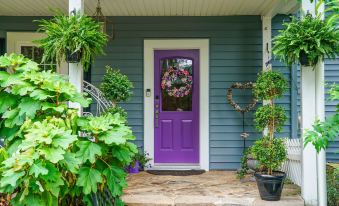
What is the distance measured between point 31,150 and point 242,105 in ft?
12.6

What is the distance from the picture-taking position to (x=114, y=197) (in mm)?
3631

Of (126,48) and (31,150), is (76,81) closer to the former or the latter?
(31,150)

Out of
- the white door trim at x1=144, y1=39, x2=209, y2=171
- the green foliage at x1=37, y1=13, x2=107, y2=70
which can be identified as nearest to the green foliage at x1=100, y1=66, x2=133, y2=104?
the green foliage at x1=37, y1=13, x2=107, y2=70

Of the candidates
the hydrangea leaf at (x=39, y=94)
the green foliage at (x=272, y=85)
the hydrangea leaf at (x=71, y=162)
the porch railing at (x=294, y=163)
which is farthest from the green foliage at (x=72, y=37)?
the porch railing at (x=294, y=163)

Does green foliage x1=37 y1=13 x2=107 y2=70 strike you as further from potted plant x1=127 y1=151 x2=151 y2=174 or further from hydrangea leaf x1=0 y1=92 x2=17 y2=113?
potted plant x1=127 y1=151 x2=151 y2=174

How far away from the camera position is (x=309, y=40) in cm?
375

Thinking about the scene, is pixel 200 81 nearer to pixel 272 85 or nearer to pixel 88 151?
pixel 272 85

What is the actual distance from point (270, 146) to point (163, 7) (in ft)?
8.70

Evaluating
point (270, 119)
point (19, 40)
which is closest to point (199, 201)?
point (270, 119)

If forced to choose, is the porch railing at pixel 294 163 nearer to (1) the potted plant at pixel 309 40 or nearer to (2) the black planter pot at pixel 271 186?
(2) the black planter pot at pixel 271 186

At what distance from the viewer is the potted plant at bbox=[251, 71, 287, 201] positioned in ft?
13.3

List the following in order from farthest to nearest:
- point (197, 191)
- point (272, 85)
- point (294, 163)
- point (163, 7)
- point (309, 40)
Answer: point (163, 7)
point (294, 163)
point (197, 191)
point (272, 85)
point (309, 40)

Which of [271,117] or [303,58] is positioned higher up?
[303,58]

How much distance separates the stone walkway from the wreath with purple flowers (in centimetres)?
140
